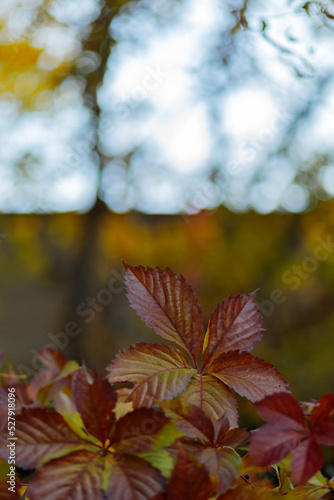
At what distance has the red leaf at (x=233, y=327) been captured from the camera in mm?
303

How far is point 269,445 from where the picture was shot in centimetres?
23

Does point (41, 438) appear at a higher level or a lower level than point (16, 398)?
higher

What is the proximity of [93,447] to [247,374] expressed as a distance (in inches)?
4.0

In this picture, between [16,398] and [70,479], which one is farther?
[16,398]

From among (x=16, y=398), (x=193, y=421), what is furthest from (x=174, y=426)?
(x=16, y=398)

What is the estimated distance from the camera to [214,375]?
11.4 inches

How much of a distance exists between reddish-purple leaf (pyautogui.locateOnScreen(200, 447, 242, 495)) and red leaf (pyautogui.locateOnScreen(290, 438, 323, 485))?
0.03m

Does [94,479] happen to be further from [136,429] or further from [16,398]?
[16,398]

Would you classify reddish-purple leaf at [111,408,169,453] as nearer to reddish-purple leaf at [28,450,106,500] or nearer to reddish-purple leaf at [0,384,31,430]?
reddish-purple leaf at [28,450,106,500]

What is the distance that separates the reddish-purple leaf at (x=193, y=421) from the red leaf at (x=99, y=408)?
30 millimetres

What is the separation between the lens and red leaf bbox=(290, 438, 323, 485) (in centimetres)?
22

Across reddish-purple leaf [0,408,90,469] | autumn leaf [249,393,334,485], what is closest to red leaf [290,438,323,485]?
autumn leaf [249,393,334,485]

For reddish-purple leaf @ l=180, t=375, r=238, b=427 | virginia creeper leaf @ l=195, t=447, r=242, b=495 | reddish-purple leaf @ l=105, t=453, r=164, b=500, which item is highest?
virginia creeper leaf @ l=195, t=447, r=242, b=495

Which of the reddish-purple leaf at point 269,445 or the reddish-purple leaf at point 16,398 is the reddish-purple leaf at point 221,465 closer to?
the reddish-purple leaf at point 269,445
